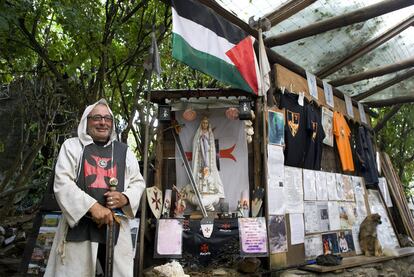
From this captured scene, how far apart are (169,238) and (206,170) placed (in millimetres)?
1348

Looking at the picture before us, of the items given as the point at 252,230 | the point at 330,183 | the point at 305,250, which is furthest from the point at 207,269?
the point at 330,183

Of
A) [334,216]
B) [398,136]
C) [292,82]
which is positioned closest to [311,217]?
[334,216]

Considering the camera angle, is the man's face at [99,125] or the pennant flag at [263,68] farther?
the pennant flag at [263,68]

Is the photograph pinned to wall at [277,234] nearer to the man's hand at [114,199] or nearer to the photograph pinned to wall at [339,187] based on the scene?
the photograph pinned to wall at [339,187]

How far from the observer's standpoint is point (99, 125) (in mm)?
3287

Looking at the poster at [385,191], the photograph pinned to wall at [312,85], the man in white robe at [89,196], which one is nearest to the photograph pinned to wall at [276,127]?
the photograph pinned to wall at [312,85]

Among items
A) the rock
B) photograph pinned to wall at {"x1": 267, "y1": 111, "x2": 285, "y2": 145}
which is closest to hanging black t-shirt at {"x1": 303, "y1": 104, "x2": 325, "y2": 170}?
photograph pinned to wall at {"x1": 267, "y1": 111, "x2": 285, "y2": 145}

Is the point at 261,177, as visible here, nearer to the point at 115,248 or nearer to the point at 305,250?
the point at 305,250

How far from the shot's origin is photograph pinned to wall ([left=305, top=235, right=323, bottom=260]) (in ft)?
20.0

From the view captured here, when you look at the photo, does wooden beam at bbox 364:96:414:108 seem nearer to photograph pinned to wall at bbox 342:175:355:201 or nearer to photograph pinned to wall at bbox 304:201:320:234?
photograph pinned to wall at bbox 342:175:355:201

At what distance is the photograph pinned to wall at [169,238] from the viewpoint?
16.0 ft

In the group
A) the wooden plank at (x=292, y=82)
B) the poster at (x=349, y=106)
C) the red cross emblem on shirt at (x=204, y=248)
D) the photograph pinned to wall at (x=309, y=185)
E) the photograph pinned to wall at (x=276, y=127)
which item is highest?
the poster at (x=349, y=106)

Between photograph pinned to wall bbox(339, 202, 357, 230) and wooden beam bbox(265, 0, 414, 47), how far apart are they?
12.5 ft

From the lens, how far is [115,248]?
3029 millimetres
